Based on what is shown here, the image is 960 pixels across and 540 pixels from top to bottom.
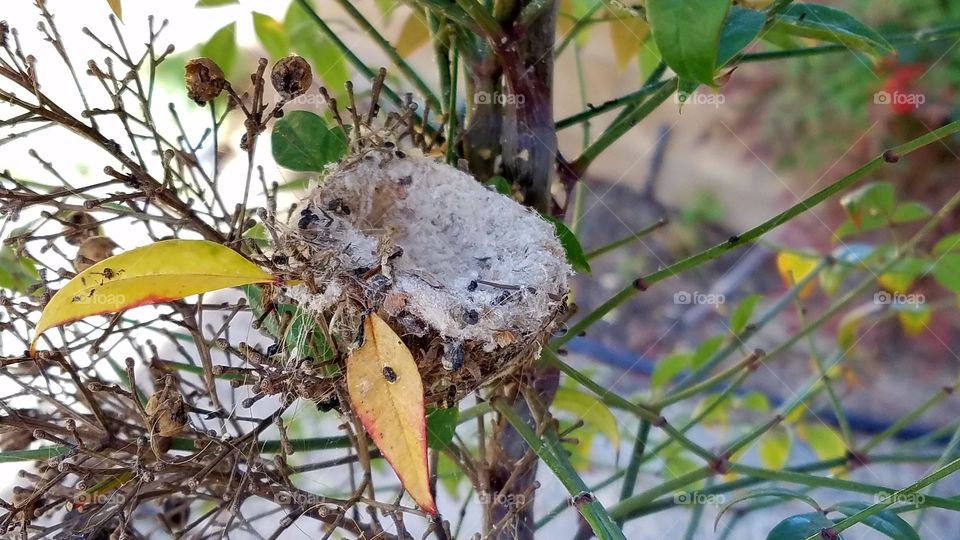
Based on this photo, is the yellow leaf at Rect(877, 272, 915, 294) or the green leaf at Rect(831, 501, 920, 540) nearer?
the green leaf at Rect(831, 501, 920, 540)

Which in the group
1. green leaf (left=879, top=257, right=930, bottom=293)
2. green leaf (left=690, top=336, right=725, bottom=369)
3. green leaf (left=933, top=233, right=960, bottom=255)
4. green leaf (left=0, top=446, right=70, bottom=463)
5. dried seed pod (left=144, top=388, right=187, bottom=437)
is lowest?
green leaf (left=0, top=446, right=70, bottom=463)

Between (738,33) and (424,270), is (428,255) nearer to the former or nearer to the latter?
(424,270)

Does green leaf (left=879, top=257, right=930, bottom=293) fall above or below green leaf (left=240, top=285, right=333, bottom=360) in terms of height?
above

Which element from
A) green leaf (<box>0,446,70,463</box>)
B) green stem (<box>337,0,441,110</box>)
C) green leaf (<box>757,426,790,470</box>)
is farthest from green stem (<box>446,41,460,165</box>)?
green leaf (<box>757,426,790,470</box>)

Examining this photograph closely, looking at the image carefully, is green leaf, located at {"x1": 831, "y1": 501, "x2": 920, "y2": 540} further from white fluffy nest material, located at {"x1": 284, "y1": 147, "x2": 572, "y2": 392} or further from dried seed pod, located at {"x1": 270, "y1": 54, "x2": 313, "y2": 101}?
dried seed pod, located at {"x1": 270, "y1": 54, "x2": 313, "y2": 101}

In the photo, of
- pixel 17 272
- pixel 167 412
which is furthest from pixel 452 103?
pixel 17 272

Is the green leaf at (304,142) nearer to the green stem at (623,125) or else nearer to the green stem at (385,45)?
the green stem at (385,45)
